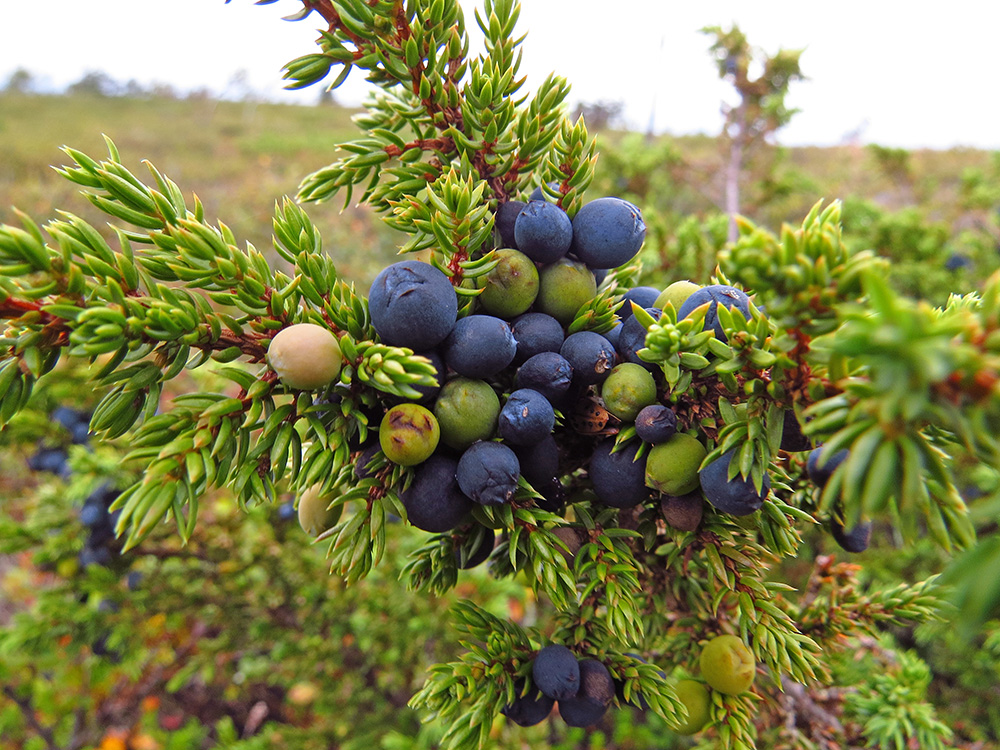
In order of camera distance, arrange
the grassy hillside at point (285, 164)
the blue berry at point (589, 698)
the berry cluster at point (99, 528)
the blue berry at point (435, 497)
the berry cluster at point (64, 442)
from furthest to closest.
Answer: the grassy hillside at point (285, 164), the berry cluster at point (64, 442), the berry cluster at point (99, 528), the blue berry at point (589, 698), the blue berry at point (435, 497)

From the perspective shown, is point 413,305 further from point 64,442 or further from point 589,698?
point 64,442

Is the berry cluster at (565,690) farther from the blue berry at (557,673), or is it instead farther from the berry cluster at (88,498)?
the berry cluster at (88,498)

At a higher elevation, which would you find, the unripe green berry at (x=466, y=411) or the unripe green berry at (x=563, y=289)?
the unripe green berry at (x=563, y=289)

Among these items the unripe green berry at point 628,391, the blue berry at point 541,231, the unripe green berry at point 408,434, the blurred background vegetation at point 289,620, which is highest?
the blue berry at point 541,231

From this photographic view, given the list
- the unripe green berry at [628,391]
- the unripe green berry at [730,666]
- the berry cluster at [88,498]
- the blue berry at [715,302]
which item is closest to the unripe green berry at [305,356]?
the unripe green berry at [628,391]

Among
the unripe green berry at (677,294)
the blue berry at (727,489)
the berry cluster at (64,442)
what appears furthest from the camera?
the berry cluster at (64,442)

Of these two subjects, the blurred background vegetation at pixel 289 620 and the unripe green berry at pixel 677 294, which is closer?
the unripe green berry at pixel 677 294
